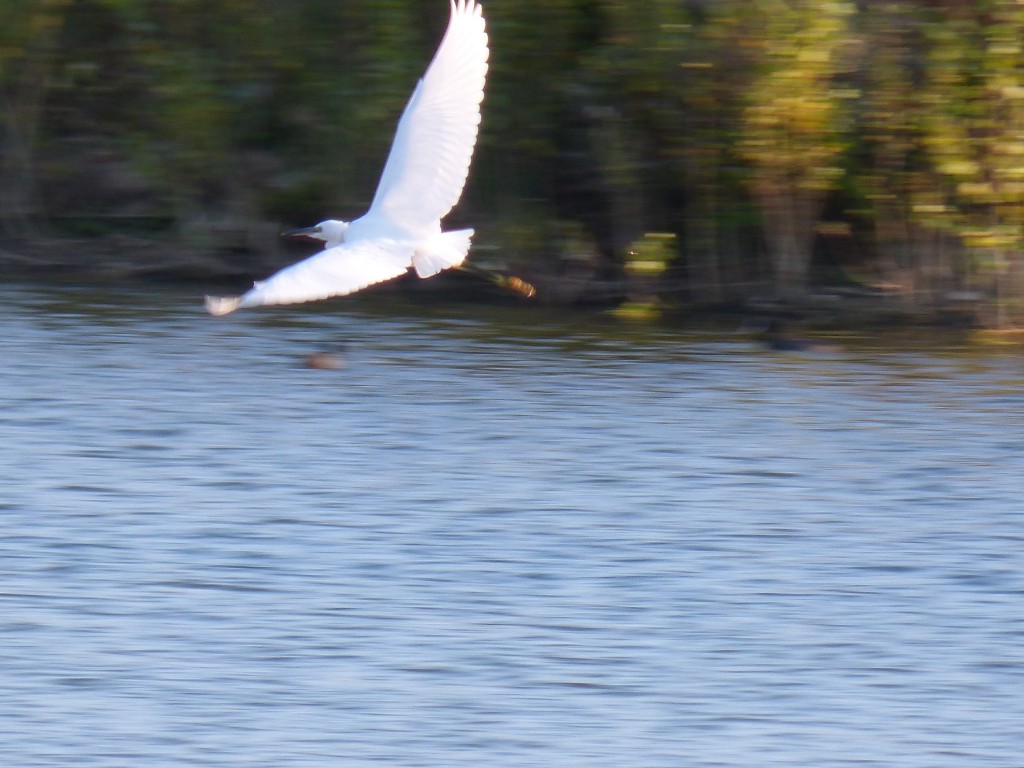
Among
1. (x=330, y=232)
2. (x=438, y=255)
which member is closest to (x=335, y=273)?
(x=438, y=255)

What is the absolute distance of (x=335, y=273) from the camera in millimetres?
5980

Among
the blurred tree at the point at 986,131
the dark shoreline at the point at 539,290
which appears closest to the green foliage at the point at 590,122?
the blurred tree at the point at 986,131

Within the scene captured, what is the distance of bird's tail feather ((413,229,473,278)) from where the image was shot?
21.7 ft

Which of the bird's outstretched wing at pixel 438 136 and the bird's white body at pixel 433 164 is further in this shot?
the bird's outstretched wing at pixel 438 136

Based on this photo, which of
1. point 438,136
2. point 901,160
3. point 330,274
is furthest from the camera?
point 901,160

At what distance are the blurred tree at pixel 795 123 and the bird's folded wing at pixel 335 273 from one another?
4.28m

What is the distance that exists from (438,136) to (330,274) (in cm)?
123

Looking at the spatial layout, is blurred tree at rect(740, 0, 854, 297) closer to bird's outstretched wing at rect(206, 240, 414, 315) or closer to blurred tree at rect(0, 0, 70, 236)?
bird's outstretched wing at rect(206, 240, 414, 315)

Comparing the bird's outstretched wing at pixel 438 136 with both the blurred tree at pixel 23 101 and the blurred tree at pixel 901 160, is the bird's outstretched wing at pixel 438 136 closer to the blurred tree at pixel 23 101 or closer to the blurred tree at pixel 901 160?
the blurred tree at pixel 901 160

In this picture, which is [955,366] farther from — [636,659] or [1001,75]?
[636,659]

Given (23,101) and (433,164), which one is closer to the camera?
(433,164)

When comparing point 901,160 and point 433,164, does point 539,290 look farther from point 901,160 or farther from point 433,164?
point 433,164

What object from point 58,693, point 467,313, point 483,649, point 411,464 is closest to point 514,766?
point 483,649

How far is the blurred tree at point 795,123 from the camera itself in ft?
33.3
